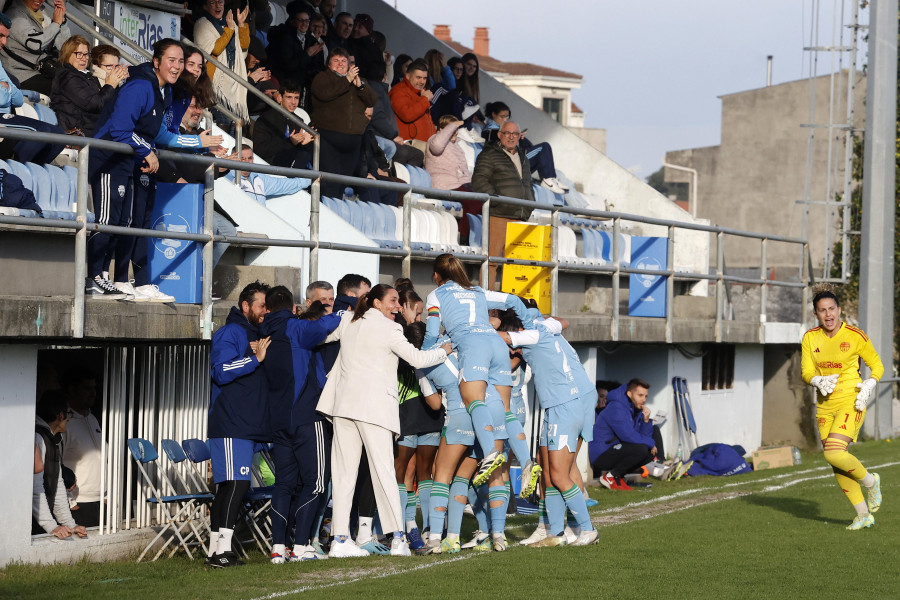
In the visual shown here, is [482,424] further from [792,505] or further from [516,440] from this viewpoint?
[792,505]

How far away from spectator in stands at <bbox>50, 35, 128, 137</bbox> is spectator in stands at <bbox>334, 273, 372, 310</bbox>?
2.28 m

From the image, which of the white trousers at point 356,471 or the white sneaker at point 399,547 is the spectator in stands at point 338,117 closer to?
the white trousers at point 356,471

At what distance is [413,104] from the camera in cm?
1734

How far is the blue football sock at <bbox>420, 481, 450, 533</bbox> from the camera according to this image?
31.4 feet

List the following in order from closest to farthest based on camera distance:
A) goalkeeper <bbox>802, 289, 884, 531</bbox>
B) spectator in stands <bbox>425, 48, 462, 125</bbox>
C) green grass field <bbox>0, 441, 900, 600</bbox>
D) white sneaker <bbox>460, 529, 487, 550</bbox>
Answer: green grass field <bbox>0, 441, 900, 600</bbox>
white sneaker <bbox>460, 529, 487, 550</bbox>
goalkeeper <bbox>802, 289, 884, 531</bbox>
spectator in stands <bbox>425, 48, 462, 125</bbox>

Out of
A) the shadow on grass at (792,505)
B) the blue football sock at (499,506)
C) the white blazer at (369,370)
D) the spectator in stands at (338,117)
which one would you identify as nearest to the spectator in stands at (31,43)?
the spectator in stands at (338,117)

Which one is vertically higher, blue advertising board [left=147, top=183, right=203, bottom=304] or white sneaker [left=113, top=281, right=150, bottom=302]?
blue advertising board [left=147, top=183, right=203, bottom=304]

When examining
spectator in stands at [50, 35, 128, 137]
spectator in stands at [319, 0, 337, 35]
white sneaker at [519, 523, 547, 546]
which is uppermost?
spectator in stands at [319, 0, 337, 35]

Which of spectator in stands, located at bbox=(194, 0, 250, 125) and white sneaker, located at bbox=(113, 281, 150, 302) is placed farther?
spectator in stands, located at bbox=(194, 0, 250, 125)

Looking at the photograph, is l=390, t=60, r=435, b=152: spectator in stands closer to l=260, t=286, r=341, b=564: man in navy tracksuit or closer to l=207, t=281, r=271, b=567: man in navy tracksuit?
l=260, t=286, r=341, b=564: man in navy tracksuit

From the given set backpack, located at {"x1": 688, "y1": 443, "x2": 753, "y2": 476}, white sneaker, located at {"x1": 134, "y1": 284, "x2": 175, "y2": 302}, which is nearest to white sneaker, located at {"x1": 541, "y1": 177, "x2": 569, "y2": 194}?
backpack, located at {"x1": 688, "y1": 443, "x2": 753, "y2": 476}

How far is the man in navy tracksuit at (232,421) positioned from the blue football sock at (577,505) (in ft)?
7.58

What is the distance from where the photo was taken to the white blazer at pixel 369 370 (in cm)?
935

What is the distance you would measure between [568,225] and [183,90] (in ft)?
26.2
